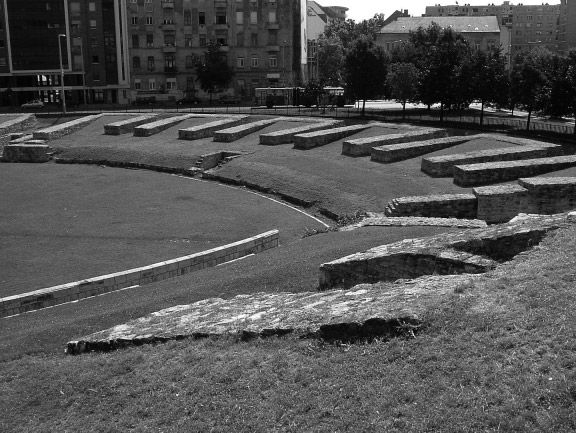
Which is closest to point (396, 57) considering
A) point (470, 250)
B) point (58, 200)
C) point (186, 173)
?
point (186, 173)

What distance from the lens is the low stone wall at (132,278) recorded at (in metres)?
18.1

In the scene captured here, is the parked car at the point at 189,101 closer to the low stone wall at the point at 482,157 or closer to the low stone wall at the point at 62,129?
the low stone wall at the point at 62,129

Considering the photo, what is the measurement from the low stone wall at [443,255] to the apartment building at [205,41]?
2909 inches

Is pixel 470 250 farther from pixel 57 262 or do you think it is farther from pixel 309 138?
pixel 309 138

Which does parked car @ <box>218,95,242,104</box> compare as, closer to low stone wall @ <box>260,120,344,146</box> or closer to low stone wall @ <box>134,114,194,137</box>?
low stone wall @ <box>134,114,194,137</box>

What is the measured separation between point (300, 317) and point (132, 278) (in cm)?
1013

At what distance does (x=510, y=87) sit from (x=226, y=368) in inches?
1694

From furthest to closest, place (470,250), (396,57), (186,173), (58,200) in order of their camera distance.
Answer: (396,57) → (186,173) → (58,200) → (470,250)

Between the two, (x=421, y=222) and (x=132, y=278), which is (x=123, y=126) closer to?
(x=132, y=278)

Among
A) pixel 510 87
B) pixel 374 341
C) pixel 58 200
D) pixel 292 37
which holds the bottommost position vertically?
pixel 58 200

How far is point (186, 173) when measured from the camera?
4244 centimetres

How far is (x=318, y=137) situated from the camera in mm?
44719

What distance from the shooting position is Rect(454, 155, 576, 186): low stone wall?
30484 mm

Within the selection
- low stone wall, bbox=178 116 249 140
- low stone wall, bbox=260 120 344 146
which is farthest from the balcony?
low stone wall, bbox=260 120 344 146
